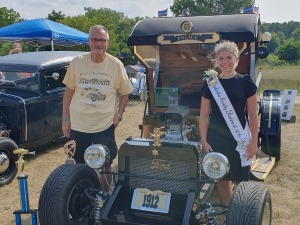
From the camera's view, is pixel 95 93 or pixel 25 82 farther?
pixel 25 82

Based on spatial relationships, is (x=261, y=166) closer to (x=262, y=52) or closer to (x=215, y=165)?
(x=262, y=52)

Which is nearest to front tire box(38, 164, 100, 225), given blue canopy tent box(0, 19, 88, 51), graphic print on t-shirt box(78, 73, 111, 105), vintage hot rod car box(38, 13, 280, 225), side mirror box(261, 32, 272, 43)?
vintage hot rod car box(38, 13, 280, 225)

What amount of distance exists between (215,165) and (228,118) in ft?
1.71

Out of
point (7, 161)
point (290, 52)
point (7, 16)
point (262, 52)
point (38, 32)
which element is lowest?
point (7, 161)

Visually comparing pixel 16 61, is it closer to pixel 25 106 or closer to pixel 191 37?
pixel 25 106

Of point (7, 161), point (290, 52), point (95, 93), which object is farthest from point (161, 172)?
point (290, 52)

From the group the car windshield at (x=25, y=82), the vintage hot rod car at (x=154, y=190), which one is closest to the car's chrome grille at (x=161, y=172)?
the vintage hot rod car at (x=154, y=190)

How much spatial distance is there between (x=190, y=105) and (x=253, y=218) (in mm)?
3024

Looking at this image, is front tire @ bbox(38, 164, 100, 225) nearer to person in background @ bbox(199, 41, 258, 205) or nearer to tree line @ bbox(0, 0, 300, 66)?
person in background @ bbox(199, 41, 258, 205)

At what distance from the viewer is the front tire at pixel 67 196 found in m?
3.11

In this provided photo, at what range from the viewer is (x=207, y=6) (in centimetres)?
4775

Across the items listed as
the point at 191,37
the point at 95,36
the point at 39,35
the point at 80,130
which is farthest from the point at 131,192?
the point at 39,35

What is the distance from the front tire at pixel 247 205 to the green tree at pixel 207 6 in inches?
1774

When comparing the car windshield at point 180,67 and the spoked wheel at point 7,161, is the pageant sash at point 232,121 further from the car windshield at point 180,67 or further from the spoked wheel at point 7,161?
the spoked wheel at point 7,161
